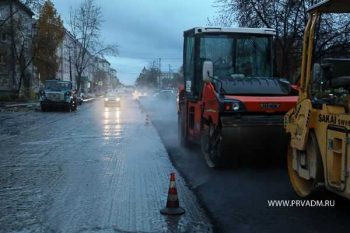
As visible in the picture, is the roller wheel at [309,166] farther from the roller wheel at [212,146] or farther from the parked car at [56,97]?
the parked car at [56,97]

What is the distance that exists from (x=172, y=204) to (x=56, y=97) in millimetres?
34940

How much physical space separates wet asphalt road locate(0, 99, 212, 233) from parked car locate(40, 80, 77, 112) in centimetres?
2455

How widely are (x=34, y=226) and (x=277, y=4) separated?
21.9 m

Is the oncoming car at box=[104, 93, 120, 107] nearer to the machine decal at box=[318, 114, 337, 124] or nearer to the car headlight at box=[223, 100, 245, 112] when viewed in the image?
the car headlight at box=[223, 100, 245, 112]

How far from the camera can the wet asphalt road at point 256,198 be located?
680cm

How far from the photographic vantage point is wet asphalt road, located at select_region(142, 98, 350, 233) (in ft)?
22.3

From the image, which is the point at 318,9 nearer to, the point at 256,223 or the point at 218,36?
the point at 256,223

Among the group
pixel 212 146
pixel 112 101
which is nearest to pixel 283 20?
pixel 212 146

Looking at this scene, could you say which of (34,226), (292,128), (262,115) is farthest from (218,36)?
(34,226)

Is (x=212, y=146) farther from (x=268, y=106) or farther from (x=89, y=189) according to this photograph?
(x=89, y=189)

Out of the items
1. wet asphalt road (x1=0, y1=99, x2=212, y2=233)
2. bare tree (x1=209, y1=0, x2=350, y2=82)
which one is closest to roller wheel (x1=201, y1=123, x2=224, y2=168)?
wet asphalt road (x1=0, y1=99, x2=212, y2=233)

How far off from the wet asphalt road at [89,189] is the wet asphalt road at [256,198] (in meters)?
0.28

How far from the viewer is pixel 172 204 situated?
7547 millimetres

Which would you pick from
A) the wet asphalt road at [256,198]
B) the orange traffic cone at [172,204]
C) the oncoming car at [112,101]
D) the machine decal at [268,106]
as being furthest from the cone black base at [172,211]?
the oncoming car at [112,101]
